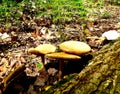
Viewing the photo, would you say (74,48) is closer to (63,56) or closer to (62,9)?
(63,56)

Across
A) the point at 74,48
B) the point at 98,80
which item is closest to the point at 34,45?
the point at 74,48

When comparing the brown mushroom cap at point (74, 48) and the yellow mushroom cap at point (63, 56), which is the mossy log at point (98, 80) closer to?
the yellow mushroom cap at point (63, 56)

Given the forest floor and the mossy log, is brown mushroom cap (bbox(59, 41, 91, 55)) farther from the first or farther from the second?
the mossy log

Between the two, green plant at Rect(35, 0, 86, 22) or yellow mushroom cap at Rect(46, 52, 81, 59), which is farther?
green plant at Rect(35, 0, 86, 22)

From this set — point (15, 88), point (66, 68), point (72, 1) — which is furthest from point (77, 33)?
point (72, 1)

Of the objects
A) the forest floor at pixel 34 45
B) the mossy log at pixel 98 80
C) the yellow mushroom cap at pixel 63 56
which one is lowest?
the forest floor at pixel 34 45

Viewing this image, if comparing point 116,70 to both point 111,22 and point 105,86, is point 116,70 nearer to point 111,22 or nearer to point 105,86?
point 105,86

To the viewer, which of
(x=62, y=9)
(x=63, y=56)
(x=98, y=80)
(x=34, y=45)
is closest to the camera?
(x=98, y=80)

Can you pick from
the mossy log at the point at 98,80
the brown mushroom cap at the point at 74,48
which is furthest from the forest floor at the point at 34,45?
the mossy log at the point at 98,80

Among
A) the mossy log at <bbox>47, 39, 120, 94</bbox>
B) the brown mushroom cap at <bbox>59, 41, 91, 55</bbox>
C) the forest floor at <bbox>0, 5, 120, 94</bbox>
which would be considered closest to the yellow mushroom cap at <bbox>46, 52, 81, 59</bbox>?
the brown mushroom cap at <bbox>59, 41, 91, 55</bbox>
